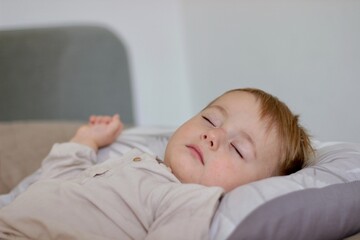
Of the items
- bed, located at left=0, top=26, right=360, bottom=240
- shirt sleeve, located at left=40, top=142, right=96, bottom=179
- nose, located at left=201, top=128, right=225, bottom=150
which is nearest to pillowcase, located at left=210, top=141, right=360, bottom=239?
bed, located at left=0, top=26, right=360, bottom=240

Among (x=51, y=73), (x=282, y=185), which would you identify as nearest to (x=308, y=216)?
(x=282, y=185)

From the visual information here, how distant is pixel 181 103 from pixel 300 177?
1.43 m

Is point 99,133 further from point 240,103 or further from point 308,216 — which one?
point 308,216

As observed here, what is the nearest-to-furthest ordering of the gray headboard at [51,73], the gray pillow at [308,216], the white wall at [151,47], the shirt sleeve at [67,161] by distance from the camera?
the gray pillow at [308,216] < the shirt sleeve at [67,161] < the gray headboard at [51,73] < the white wall at [151,47]

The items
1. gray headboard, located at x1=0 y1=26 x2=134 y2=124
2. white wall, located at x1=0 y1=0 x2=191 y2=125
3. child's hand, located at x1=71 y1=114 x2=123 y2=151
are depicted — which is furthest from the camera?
white wall, located at x1=0 y1=0 x2=191 y2=125

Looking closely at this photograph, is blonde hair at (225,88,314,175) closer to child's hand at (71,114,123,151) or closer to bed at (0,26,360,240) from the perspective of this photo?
bed at (0,26,360,240)

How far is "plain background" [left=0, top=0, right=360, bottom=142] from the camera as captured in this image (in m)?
1.37

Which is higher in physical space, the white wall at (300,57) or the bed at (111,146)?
the white wall at (300,57)

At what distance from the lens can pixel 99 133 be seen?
4.27 feet

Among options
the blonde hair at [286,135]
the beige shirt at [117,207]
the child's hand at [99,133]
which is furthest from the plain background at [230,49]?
the beige shirt at [117,207]

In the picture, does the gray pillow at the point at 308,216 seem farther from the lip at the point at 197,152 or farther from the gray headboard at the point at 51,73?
the gray headboard at the point at 51,73

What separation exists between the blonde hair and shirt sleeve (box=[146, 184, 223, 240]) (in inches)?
8.2

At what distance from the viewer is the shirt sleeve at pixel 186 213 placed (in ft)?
2.59

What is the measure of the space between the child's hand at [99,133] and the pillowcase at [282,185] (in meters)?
0.52
